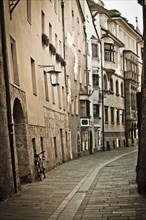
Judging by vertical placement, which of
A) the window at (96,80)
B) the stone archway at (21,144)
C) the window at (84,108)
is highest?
the window at (96,80)

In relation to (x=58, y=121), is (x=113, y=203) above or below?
below

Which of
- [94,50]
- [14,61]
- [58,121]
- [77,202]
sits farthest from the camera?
[94,50]

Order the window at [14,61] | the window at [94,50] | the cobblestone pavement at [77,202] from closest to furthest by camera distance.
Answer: the cobblestone pavement at [77,202] < the window at [14,61] < the window at [94,50]

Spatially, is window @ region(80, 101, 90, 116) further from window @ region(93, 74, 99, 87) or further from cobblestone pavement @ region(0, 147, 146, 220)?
cobblestone pavement @ region(0, 147, 146, 220)

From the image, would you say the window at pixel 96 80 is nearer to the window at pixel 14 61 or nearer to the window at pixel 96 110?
the window at pixel 96 110

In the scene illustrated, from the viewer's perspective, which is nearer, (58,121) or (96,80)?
(58,121)

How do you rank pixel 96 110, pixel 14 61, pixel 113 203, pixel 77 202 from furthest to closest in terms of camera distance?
pixel 96 110, pixel 14 61, pixel 77 202, pixel 113 203

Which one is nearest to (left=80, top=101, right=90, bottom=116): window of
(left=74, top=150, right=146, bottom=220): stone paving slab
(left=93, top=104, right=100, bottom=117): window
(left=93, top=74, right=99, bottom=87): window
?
(left=93, top=104, right=100, bottom=117): window

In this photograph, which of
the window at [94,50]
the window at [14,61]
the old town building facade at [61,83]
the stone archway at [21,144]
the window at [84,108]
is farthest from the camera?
the window at [94,50]

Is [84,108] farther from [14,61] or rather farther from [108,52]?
[14,61]

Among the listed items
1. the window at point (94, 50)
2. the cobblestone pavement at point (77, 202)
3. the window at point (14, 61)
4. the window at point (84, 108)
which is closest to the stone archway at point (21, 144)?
the cobblestone pavement at point (77, 202)

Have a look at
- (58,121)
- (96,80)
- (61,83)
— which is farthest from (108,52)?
(58,121)

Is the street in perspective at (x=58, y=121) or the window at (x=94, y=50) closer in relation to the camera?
the street in perspective at (x=58, y=121)

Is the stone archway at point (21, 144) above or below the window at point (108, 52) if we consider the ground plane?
below
